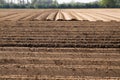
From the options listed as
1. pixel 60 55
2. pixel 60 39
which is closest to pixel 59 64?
pixel 60 55

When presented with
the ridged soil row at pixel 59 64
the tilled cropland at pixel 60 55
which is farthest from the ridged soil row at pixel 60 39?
the ridged soil row at pixel 59 64

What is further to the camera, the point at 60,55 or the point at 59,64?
the point at 60,55

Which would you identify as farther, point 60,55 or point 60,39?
point 60,39

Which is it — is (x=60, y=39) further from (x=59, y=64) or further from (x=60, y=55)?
(x=59, y=64)

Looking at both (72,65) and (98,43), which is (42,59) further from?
(98,43)

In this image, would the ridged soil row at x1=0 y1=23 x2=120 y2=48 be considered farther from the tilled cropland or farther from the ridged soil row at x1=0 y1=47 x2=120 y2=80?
the ridged soil row at x1=0 y1=47 x2=120 y2=80

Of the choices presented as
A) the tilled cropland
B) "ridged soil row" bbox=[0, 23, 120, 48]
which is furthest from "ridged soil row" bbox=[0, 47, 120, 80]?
"ridged soil row" bbox=[0, 23, 120, 48]

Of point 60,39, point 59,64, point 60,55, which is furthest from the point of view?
point 60,39

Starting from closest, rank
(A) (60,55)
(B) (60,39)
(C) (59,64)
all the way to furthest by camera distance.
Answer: (C) (59,64) → (A) (60,55) → (B) (60,39)

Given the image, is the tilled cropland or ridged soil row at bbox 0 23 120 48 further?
ridged soil row at bbox 0 23 120 48

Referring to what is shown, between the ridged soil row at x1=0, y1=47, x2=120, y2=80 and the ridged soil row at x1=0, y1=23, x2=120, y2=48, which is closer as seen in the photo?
the ridged soil row at x1=0, y1=47, x2=120, y2=80

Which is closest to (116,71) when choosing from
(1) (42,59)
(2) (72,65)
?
(2) (72,65)

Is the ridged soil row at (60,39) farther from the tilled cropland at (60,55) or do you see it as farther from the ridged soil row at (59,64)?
the ridged soil row at (59,64)

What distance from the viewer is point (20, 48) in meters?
7.97
